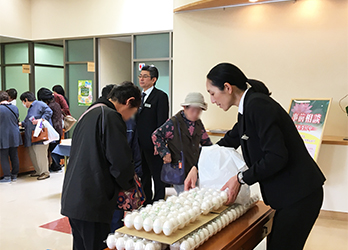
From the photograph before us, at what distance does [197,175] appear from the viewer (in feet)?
8.05

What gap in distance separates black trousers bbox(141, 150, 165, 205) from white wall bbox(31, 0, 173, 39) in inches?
146

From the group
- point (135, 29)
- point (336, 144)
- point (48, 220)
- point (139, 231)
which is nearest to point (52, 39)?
point (135, 29)

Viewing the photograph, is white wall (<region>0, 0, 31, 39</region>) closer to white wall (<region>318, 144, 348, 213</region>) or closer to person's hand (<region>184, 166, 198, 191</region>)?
white wall (<region>318, 144, 348, 213</region>)

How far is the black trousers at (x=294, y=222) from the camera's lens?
177 centimetres

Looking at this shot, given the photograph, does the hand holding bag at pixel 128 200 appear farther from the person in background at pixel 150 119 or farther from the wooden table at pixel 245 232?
the person in background at pixel 150 119

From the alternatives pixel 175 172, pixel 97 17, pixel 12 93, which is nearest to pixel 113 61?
pixel 97 17

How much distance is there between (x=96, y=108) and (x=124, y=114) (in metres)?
0.27

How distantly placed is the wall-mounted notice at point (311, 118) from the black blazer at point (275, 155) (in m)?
2.82

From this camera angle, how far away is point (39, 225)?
416cm

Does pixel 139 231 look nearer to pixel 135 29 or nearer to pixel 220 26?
pixel 220 26

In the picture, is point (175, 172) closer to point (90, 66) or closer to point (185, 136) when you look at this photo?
point (185, 136)

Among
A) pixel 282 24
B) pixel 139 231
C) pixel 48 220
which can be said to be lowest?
pixel 48 220

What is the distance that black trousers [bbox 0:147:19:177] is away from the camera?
613cm

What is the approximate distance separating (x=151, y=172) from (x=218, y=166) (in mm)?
2093
